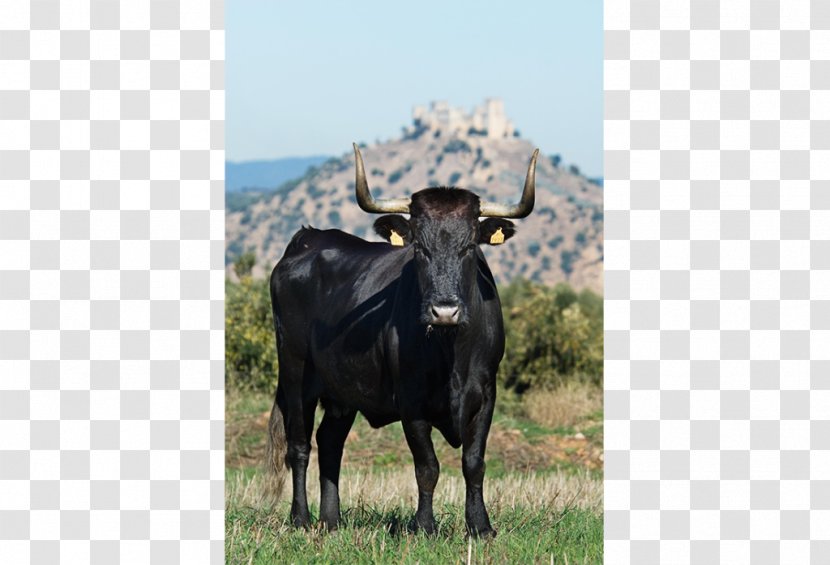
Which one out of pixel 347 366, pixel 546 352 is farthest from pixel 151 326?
pixel 546 352

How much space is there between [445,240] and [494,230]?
0.63 metres

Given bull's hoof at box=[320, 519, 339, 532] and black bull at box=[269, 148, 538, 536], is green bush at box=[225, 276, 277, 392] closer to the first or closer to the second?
black bull at box=[269, 148, 538, 536]

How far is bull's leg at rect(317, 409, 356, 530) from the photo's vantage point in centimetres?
1291

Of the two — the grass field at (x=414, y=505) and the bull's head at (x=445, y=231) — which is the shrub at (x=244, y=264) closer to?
the grass field at (x=414, y=505)

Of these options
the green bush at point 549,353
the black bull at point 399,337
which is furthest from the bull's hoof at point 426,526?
the green bush at point 549,353

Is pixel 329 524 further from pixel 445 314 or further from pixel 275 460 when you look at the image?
pixel 445 314

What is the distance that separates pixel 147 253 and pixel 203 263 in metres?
0.32

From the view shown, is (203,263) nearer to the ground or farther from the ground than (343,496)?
farther from the ground

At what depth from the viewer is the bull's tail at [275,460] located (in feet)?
45.6

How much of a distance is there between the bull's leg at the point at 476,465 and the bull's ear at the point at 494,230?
4.38 feet

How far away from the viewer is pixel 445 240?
1038cm

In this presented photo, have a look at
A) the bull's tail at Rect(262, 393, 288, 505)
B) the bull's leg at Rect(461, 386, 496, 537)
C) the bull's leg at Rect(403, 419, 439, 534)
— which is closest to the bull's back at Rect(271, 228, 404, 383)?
the bull's tail at Rect(262, 393, 288, 505)

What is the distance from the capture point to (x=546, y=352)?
112 feet

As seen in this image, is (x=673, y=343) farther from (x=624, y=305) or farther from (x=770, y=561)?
(x=770, y=561)
